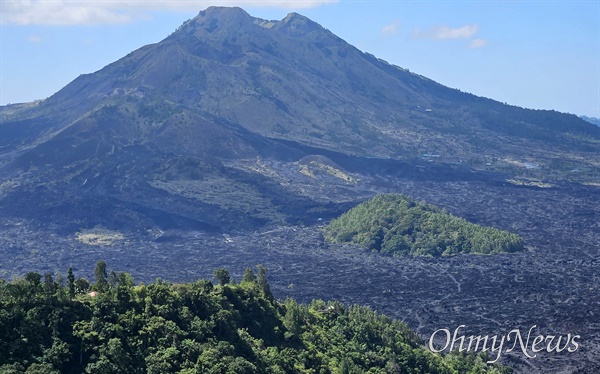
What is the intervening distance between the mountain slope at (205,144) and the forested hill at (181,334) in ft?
237

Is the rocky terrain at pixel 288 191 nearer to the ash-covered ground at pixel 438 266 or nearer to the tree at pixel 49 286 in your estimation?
the ash-covered ground at pixel 438 266

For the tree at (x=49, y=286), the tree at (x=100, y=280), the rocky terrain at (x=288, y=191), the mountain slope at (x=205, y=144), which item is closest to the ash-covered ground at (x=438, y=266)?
the rocky terrain at (x=288, y=191)

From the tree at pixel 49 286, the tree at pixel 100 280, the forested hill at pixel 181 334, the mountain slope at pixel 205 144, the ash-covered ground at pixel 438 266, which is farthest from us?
the mountain slope at pixel 205 144

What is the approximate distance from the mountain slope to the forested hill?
72.2 metres

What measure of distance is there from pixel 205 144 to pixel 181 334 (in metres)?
121

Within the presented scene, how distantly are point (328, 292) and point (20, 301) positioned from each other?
151 ft

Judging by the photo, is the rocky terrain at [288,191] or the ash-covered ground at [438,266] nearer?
the ash-covered ground at [438,266]

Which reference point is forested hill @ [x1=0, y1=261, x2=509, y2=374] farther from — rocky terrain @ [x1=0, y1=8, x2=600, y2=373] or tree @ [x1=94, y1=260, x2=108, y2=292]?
rocky terrain @ [x1=0, y1=8, x2=600, y2=373]

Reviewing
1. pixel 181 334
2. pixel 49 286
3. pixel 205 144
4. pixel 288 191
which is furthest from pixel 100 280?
pixel 205 144

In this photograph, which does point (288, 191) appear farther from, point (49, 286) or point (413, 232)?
point (49, 286)

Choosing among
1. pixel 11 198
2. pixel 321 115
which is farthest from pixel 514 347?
pixel 321 115

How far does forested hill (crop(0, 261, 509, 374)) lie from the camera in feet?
103

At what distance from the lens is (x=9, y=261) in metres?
95.7

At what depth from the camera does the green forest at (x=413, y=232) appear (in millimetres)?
94625
